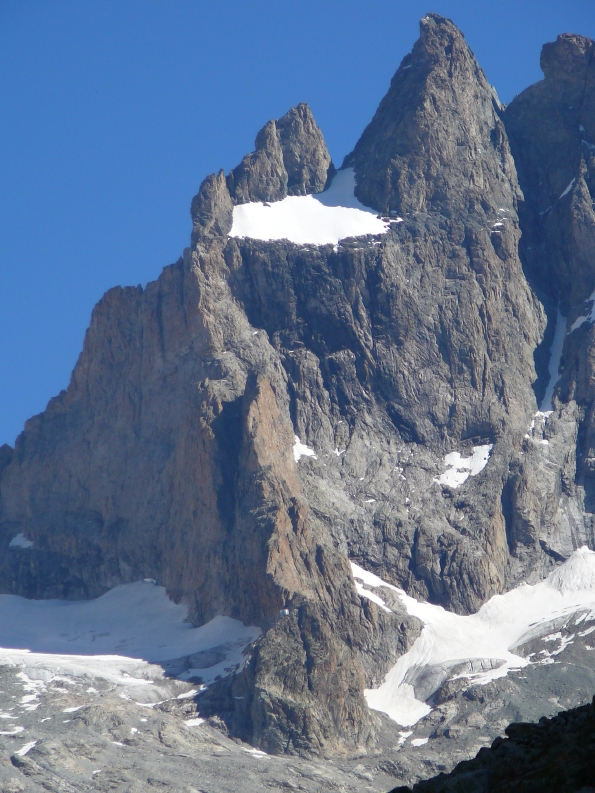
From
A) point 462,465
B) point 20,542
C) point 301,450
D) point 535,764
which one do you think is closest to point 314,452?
point 301,450

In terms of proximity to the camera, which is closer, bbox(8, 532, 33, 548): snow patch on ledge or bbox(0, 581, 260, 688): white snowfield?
bbox(0, 581, 260, 688): white snowfield

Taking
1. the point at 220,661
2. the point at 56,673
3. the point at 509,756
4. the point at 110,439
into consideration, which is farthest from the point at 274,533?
the point at 509,756

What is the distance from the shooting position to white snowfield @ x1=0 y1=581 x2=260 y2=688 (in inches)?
6299

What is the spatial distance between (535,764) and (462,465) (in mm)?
133480

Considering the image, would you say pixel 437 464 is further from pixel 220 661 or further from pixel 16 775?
pixel 16 775

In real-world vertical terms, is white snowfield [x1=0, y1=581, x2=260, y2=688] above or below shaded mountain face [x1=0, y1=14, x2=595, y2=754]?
below

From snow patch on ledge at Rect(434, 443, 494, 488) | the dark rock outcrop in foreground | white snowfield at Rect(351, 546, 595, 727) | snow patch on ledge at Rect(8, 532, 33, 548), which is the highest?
snow patch on ledge at Rect(434, 443, 494, 488)

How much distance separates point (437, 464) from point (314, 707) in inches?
1970

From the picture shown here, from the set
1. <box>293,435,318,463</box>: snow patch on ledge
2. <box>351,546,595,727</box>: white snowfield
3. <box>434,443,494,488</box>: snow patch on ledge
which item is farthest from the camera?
<box>434,443,494,488</box>: snow patch on ledge

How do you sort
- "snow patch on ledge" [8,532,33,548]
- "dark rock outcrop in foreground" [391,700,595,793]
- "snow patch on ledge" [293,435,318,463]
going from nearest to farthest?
"dark rock outcrop in foreground" [391,700,595,793] < "snow patch on ledge" [293,435,318,463] < "snow patch on ledge" [8,532,33,548]

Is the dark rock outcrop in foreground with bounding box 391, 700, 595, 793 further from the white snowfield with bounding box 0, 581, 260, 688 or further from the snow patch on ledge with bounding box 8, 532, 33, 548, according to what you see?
the snow patch on ledge with bounding box 8, 532, 33, 548

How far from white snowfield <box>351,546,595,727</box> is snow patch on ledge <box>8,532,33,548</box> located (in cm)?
4616

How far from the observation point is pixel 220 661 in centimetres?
15988

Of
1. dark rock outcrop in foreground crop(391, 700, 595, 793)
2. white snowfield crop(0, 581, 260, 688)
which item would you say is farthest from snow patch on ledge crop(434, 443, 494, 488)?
dark rock outcrop in foreground crop(391, 700, 595, 793)
